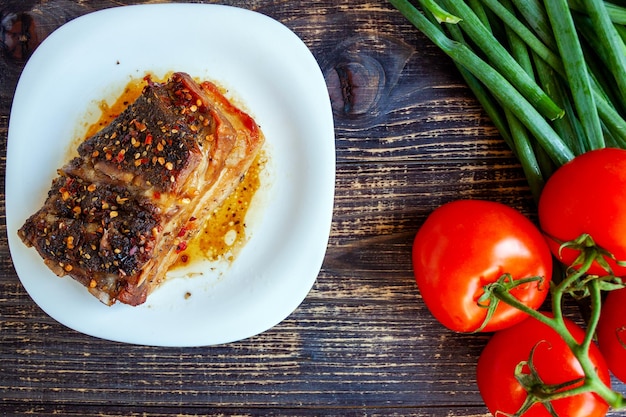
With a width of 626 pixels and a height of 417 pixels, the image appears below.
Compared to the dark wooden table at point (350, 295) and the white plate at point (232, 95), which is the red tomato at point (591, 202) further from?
the white plate at point (232, 95)

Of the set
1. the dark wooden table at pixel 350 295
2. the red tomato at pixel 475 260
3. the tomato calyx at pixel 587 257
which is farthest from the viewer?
the dark wooden table at pixel 350 295

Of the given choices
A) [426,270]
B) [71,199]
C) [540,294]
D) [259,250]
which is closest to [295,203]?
[259,250]

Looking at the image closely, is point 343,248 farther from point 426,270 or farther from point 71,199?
point 71,199

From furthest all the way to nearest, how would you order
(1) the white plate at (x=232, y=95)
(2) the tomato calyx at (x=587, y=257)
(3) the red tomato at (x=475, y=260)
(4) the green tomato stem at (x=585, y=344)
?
1. (1) the white plate at (x=232, y=95)
2. (3) the red tomato at (x=475, y=260)
3. (2) the tomato calyx at (x=587, y=257)
4. (4) the green tomato stem at (x=585, y=344)

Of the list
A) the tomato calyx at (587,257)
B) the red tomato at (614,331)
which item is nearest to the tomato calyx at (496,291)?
the tomato calyx at (587,257)

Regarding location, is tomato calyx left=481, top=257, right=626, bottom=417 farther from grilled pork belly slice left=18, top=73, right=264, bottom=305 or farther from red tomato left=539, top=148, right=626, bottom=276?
grilled pork belly slice left=18, top=73, right=264, bottom=305

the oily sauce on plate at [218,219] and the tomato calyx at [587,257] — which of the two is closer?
the tomato calyx at [587,257]

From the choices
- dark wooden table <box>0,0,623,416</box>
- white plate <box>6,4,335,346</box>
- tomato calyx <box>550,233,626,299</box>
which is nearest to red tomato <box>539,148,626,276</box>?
tomato calyx <box>550,233,626,299</box>
